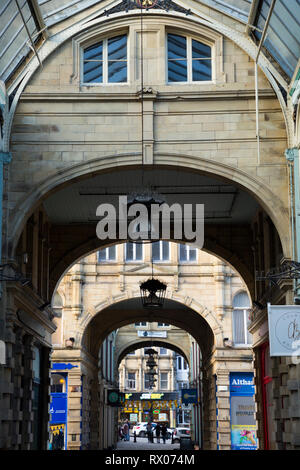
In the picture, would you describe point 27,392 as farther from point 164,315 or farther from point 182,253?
point 164,315

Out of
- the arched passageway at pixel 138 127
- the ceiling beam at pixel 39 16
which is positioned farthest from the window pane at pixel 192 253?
the ceiling beam at pixel 39 16

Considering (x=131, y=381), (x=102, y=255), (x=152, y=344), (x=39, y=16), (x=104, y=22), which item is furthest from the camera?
(x=131, y=381)

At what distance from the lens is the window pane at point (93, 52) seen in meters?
17.1

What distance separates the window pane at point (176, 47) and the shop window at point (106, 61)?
975 mm

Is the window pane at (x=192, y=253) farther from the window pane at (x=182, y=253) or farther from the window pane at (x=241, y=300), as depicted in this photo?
the window pane at (x=241, y=300)

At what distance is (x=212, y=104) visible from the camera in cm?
1662

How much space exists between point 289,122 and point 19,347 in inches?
299

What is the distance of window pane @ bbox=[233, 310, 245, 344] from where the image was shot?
3247 centimetres

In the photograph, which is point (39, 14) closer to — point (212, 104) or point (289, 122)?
point (212, 104)

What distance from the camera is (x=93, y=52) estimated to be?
17094 millimetres

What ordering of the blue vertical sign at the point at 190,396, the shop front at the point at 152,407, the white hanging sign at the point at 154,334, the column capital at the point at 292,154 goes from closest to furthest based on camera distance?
the column capital at the point at 292,154
the blue vertical sign at the point at 190,396
the white hanging sign at the point at 154,334
the shop front at the point at 152,407

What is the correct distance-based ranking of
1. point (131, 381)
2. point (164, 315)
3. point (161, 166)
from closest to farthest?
point (161, 166), point (164, 315), point (131, 381)

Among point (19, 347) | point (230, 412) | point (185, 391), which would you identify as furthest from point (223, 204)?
point (185, 391)

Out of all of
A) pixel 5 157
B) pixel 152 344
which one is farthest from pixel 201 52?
pixel 152 344
